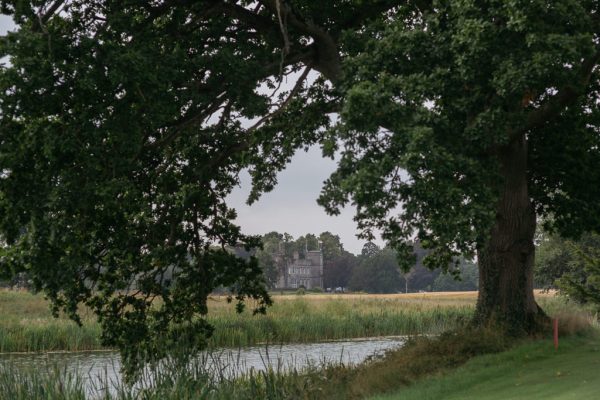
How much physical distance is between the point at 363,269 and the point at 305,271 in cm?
1957

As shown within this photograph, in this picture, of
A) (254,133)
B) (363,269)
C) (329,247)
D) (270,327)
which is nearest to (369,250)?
(329,247)

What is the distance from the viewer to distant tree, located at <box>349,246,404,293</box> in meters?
131

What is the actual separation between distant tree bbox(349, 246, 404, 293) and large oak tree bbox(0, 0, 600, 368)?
364 ft

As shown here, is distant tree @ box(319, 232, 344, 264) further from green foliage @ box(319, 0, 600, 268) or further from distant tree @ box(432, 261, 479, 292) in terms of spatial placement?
green foliage @ box(319, 0, 600, 268)

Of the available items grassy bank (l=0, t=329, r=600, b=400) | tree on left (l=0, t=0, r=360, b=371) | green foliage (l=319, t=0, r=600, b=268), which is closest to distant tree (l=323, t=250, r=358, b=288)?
tree on left (l=0, t=0, r=360, b=371)

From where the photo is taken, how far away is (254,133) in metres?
19.9

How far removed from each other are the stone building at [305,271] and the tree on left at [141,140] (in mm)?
121163

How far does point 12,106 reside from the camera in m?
13.5

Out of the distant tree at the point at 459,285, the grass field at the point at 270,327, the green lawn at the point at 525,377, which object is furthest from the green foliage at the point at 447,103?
the distant tree at the point at 459,285

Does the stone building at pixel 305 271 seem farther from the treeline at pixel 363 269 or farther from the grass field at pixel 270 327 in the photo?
the grass field at pixel 270 327

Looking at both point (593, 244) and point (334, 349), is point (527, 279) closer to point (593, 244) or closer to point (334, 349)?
point (334, 349)

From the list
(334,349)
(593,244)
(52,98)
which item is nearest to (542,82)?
(52,98)

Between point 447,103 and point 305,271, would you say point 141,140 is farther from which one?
point 305,271

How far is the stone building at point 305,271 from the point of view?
14312 centimetres
